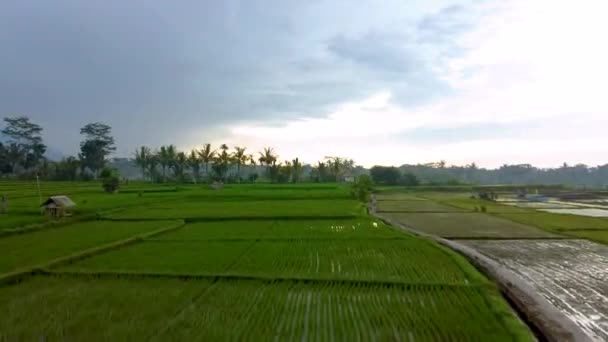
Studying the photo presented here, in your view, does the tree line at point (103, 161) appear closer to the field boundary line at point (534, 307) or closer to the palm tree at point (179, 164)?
the palm tree at point (179, 164)

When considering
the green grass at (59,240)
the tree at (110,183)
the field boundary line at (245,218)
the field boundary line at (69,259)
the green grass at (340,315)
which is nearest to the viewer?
the green grass at (340,315)

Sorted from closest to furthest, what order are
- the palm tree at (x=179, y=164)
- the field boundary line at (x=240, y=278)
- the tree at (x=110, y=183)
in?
the field boundary line at (x=240, y=278), the tree at (x=110, y=183), the palm tree at (x=179, y=164)

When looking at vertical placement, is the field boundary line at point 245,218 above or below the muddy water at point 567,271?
above

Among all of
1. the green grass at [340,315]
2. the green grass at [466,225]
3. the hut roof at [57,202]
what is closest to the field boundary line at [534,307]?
the green grass at [340,315]

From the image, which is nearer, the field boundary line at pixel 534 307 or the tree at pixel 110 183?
the field boundary line at pixel 534 307

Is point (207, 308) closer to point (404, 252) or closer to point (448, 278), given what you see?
point (448, 278)

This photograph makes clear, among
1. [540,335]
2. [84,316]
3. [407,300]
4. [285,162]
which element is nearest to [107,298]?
[84,316]
